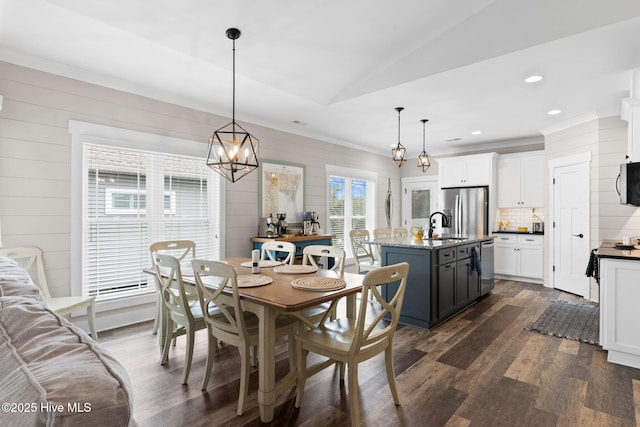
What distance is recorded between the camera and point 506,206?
6.57 m

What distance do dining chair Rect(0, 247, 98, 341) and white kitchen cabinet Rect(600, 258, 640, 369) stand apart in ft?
14.8

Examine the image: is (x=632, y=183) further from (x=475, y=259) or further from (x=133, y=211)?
(x=133, y=211)

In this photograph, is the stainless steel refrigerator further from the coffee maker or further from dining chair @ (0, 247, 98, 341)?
dining chair @ (0, 247, 98, 341)

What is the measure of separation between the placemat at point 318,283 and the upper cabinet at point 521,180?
5386mm

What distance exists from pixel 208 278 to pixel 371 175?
5.29m

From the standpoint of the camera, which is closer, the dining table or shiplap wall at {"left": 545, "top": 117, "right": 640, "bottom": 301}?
the dining table

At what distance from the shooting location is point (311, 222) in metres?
5.51

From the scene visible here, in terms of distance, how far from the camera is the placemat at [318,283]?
7.33ft

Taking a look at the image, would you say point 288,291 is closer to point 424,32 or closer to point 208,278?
point 208,278

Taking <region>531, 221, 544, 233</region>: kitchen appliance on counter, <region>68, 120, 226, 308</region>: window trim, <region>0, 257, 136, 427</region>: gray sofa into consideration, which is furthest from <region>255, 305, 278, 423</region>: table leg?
<region>531, 221, 544, 233</region>: kitchen appliance on counter

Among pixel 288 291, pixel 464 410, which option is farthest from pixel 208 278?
pixel 464 410

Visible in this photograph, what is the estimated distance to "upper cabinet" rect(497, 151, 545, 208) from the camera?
6156 mm

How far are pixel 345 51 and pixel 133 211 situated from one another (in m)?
2.89

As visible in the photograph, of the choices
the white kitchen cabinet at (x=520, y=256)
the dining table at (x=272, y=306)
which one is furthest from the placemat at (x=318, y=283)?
the white kitchen cabinet at (x=520, y=256)
